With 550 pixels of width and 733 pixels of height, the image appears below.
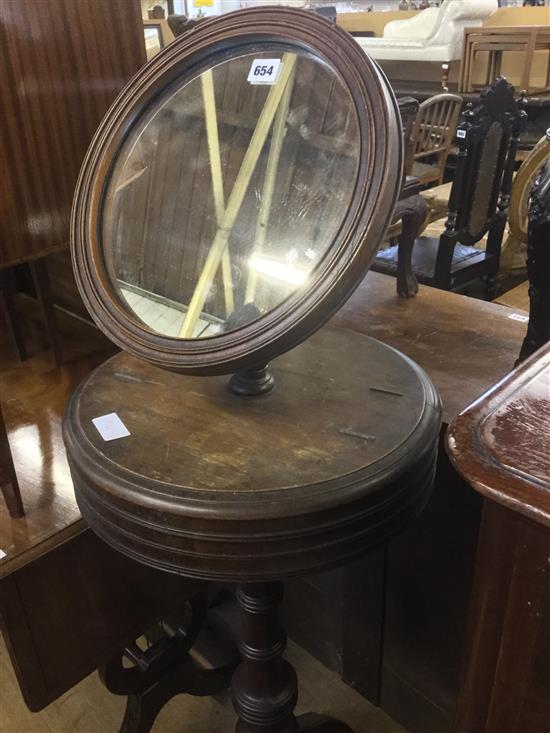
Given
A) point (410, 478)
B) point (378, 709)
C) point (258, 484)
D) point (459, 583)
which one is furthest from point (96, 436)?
point (378, 709)

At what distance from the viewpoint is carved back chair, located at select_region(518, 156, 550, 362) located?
0.79 metres

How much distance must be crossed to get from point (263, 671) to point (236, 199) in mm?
696

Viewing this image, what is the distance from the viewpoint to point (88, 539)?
42.0 inches

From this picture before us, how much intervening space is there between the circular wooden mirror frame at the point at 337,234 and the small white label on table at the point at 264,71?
2 cm

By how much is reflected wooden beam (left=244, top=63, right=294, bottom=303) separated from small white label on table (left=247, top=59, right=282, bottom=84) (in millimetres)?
25

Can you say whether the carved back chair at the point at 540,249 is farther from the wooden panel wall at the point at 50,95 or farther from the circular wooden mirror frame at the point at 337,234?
the wooden panel wall at the point at 50,95

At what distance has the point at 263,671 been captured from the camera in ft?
3.29

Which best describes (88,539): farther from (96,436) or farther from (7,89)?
(7,89)

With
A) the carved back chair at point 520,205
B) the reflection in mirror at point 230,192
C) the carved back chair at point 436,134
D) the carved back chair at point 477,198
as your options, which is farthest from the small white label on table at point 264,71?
the carved back chair at point 436,134

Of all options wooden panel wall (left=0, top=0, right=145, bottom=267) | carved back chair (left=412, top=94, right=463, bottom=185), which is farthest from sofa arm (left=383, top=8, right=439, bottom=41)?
wooden panel wall (left=0, top=0, right=145, bottom=267)

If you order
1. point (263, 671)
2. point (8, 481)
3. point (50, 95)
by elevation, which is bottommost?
point (263, 671)

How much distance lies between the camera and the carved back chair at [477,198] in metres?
2.50

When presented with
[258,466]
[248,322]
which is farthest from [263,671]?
→ [248,322]

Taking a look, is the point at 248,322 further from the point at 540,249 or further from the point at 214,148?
the point at 540,249
